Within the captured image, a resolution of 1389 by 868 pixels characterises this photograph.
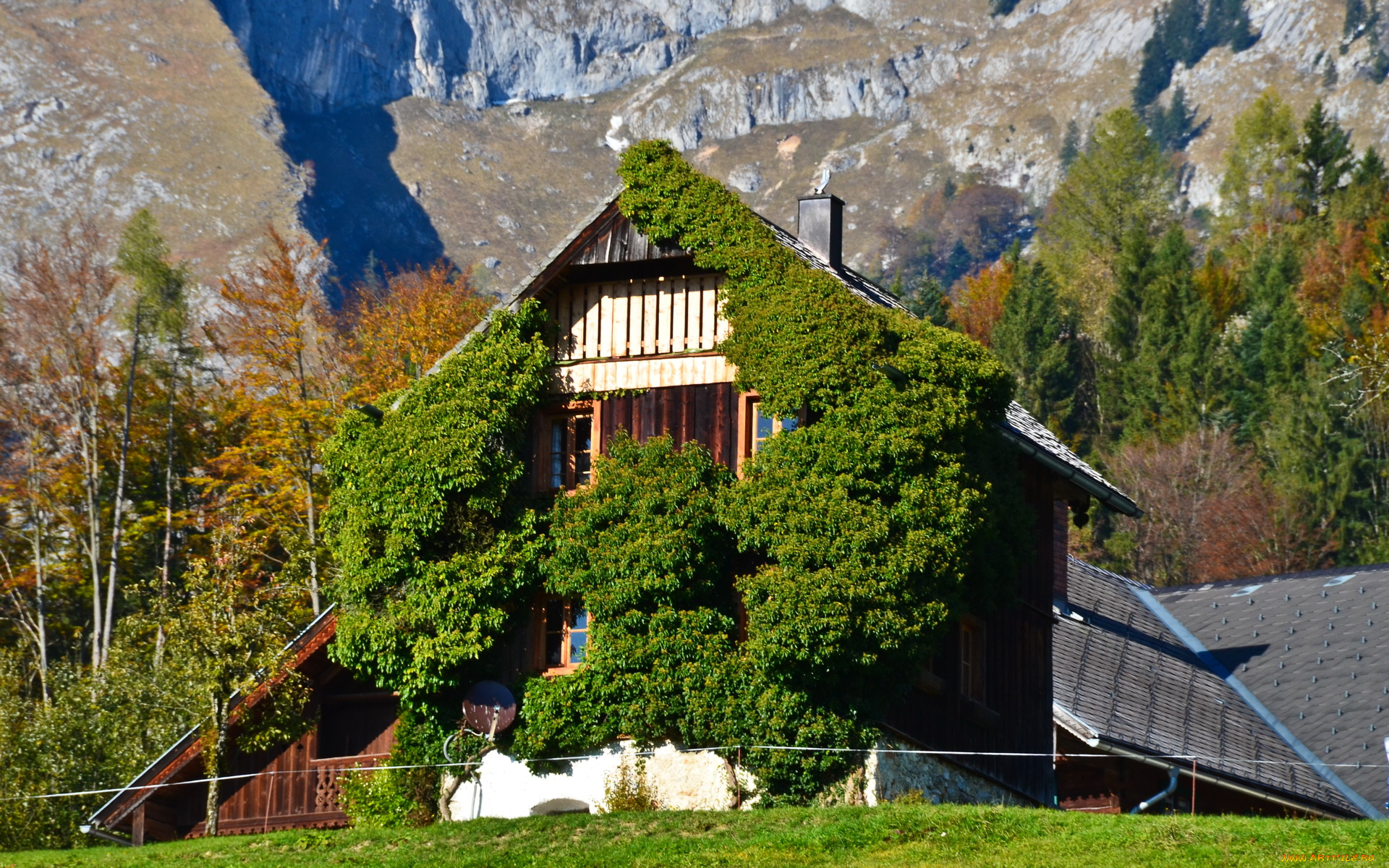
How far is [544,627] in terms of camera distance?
1005 inches

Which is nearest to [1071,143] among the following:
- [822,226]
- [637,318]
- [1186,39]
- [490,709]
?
[1186,39]

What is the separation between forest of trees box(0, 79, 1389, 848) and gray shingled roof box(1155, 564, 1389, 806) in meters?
4.27

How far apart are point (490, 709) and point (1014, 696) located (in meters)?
8.12

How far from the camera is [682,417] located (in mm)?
25625

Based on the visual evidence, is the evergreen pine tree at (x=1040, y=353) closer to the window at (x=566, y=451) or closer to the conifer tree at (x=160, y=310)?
the conifer tree at (x=160, y=310)

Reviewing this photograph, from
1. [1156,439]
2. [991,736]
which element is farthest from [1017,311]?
[991,736]

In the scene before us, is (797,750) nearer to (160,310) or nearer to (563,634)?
(563,634)

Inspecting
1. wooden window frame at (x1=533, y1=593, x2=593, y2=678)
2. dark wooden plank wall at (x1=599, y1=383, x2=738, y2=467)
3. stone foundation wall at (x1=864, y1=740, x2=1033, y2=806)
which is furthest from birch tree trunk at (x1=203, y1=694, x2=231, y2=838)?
stone foundation wall at (x1=864, y1=740, x2=1033, y2=806)

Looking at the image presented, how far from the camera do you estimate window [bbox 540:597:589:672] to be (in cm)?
2531

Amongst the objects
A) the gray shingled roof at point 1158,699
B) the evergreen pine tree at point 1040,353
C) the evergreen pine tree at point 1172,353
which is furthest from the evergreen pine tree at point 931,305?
the gray shingled roof at point 1158,699

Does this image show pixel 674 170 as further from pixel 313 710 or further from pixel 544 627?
pixel 313 710

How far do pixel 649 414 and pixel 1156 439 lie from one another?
4122 centimetres

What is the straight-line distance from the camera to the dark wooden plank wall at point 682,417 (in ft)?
83.2

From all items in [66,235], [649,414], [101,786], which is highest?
[66,235]
